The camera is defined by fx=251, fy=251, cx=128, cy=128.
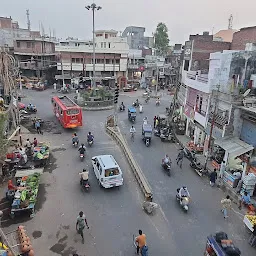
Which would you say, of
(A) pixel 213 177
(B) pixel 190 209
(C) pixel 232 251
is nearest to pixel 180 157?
(A) pixel 213 177

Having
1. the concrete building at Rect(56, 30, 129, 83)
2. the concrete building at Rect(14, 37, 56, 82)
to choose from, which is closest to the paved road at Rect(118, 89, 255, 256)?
the concrete building at Rect(56, 30, 129, 83)

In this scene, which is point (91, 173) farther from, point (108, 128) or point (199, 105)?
point (199, 105)

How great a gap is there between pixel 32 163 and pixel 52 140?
5.65 m

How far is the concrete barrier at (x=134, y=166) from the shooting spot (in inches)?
632

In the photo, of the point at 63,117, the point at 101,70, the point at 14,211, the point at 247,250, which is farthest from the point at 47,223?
the point at 101,70

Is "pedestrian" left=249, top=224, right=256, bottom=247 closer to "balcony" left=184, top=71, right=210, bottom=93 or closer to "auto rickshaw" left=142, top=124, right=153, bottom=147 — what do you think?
"balcony" left=184, top=71, right=210, bottom=93

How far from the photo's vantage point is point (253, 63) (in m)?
20.6

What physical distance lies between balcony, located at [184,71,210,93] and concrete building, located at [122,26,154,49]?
64.1 metres

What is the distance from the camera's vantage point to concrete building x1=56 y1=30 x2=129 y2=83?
51.4 meters

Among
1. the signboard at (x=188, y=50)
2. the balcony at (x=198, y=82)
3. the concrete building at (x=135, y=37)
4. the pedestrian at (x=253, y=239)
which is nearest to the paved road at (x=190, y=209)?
the pedestrian at (x=253, y=239)

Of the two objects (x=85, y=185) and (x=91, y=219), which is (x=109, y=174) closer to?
(x=85, y=185)

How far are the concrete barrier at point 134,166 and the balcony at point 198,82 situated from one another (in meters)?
8.73

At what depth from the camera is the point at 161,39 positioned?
233 feet

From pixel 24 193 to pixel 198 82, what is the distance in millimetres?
17574
